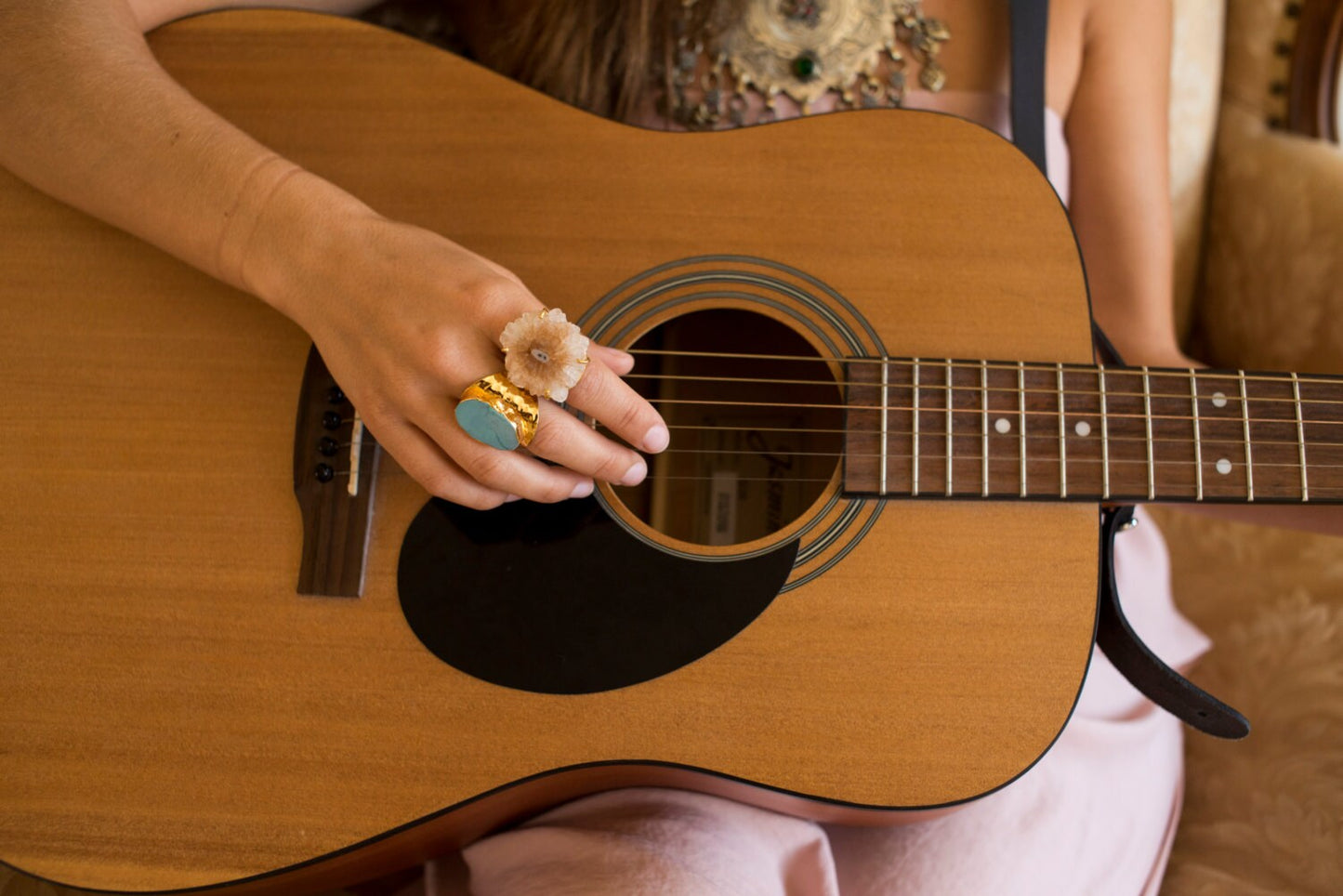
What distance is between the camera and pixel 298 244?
0.65 m

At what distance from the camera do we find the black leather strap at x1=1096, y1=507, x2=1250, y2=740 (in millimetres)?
685

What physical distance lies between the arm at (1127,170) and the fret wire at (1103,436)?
1.09 ft

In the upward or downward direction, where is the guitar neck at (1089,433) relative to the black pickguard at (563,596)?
upward

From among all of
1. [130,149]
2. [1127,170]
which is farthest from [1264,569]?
[130,149]

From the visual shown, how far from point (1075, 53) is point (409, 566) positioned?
888 mm

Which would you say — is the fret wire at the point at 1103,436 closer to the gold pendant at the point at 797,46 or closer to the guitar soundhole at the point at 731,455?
the guitar soundhole at the point at 731,455

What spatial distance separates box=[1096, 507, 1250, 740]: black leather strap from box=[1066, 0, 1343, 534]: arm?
0.28m

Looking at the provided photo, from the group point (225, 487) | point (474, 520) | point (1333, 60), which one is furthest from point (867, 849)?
point (1333, 60)

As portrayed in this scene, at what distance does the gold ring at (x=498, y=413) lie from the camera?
56cm

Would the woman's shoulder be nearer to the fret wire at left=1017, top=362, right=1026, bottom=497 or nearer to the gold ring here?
the gold ring

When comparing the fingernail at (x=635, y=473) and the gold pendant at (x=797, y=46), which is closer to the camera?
the fingernail at (x=635, y=473)

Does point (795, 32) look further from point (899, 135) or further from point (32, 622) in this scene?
point (32, 622)

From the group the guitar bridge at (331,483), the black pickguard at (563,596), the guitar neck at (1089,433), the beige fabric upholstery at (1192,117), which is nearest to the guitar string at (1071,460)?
the guitar neck at (1089,433)

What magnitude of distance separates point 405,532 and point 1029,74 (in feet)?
2.42
